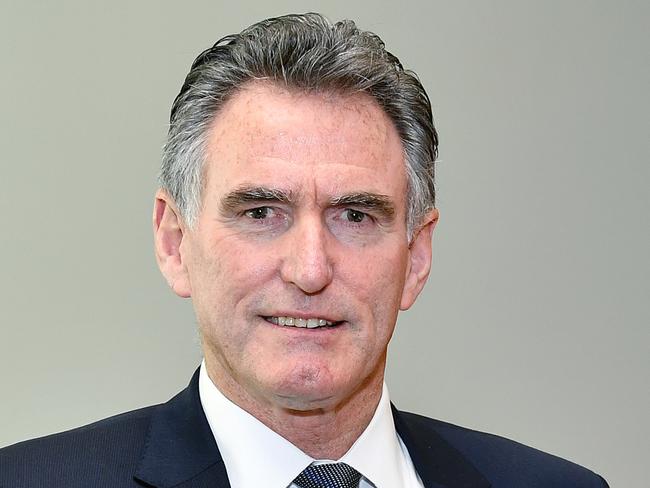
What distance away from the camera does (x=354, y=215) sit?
8.55 ft

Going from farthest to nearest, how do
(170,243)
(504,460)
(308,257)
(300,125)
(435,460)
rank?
(504,460) → (435,460) → (170,243) → (300,125) → (308,257)

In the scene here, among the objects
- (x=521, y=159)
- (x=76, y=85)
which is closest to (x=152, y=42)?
(x=76, y=85)

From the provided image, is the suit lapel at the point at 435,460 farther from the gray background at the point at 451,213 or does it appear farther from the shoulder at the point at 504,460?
the gray background at the point at 451,213

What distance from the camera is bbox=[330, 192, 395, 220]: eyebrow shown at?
8.40 feet

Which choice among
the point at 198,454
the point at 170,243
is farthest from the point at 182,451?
the point at 170,243

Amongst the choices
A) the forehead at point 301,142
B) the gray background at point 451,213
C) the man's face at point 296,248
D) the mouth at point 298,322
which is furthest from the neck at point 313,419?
the gray background at point 451,213

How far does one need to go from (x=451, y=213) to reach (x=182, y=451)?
1.54 m

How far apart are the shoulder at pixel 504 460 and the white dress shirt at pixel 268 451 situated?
0.16 meters

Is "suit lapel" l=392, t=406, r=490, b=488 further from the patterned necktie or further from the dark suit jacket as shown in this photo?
the patterned necktie

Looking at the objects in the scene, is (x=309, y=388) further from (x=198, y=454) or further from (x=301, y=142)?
(x=301, y=142)

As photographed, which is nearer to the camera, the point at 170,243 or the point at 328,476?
the point at 328,476

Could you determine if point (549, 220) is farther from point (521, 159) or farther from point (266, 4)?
point (266, 4)

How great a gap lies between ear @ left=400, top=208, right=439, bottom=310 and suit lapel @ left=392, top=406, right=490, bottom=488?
0.84ft

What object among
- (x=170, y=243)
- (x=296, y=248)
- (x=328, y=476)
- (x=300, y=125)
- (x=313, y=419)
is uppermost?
(x=300, y=125)
